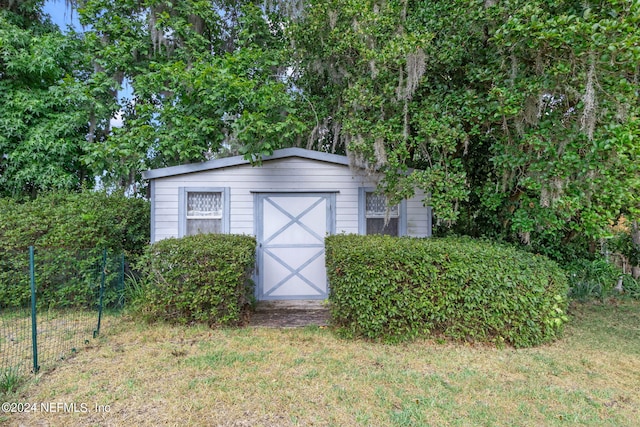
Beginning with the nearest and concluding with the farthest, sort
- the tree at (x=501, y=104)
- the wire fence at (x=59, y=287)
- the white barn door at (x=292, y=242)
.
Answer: the tree at (x=501, y=104) → the wire fence at (x=59, y=287) → the white barn door at (x=292, y=242)

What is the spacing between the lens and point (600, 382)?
3117mm

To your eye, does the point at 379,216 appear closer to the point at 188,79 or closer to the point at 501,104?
the point at 501,104

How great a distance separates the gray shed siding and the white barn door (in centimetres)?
15

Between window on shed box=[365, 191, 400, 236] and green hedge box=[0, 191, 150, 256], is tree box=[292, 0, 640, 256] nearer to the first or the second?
window on shed box=[365, 191, 400, 236]

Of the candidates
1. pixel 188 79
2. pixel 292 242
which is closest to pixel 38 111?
pixel 188 79

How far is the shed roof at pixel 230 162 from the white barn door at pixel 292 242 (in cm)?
66

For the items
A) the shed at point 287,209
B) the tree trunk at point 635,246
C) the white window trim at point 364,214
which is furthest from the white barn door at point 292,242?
the tree trunk at point 635,246

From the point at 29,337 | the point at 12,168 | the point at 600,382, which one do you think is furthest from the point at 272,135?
the point at 12,168

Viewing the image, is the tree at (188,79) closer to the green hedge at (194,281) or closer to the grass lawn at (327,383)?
the green hedge at (194,281)

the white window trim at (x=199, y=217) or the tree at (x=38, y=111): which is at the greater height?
the tree at (x=38, y=111)

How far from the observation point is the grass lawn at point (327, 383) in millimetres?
2531

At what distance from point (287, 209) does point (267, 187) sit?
541 mm

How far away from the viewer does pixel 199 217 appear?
5867 mm

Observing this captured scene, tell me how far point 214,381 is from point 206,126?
5.00 meters
